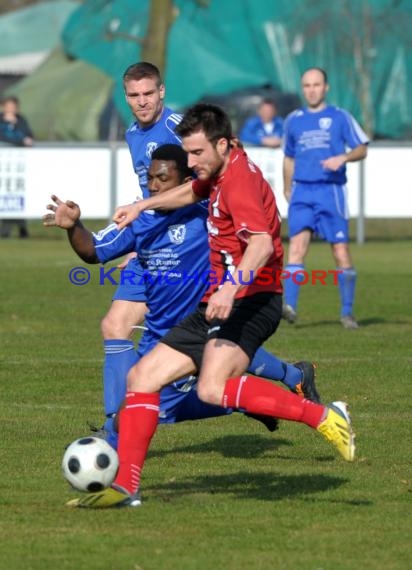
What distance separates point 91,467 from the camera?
6.33 metres

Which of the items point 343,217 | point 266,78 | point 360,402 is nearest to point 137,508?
point 360,402

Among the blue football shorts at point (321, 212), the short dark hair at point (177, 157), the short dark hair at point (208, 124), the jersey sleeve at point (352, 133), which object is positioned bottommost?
the blue football shorts at point (321, 212)

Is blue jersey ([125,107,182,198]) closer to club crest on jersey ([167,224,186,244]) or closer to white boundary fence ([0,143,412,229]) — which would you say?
club crest on jersey ([167,224,186,244])

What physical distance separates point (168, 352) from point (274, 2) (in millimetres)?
30616

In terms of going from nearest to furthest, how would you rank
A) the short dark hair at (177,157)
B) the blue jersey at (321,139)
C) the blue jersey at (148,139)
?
1. the short dark hair at (177,157)
2. the blue jersey at (148,139)
3. the blue jersey at (321,139)

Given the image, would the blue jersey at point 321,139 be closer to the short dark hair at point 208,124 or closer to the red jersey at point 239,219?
the red jersey at point 239,219

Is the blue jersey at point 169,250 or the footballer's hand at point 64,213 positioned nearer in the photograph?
the footballer's hand at point 64,213

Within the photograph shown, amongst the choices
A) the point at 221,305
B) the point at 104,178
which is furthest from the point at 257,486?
the point at 104,178

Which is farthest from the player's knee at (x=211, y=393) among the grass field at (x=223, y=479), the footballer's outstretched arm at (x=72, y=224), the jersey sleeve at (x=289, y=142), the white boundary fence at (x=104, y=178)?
the white boundary fence at (x=104, y=178)

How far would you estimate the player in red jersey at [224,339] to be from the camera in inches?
254

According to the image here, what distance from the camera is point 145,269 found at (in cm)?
780

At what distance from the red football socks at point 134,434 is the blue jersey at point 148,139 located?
1.95m

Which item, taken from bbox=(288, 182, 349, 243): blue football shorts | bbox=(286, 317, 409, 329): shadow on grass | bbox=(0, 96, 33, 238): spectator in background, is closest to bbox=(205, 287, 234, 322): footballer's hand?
bbox=(286, 317, 409, 329): shadow on grass

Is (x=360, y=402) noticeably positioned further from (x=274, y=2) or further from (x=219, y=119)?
(x=274, y=2)
